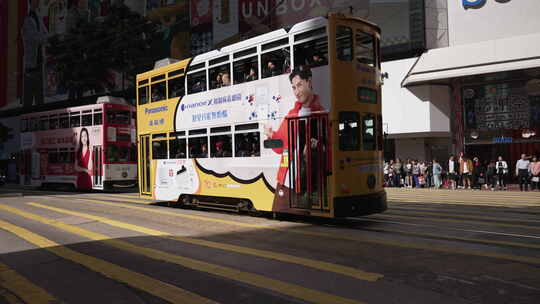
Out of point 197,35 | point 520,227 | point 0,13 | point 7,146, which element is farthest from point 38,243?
point 0,13

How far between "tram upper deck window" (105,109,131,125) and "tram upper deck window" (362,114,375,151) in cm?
1573

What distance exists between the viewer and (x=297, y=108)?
9.22 metres

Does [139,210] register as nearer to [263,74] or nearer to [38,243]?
[38,243]

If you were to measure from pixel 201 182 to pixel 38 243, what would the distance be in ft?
14.6

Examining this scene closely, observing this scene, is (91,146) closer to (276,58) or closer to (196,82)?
(196,82)

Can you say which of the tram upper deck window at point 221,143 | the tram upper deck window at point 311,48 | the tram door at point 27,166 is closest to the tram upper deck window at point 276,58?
the tram upper deck window at point 311,48

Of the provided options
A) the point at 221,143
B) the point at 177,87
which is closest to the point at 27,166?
the point at 177,87

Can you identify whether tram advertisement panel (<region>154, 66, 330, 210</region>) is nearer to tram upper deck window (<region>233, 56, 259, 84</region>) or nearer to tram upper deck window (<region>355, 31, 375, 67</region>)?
tram upper deck window (<region>233, 56, 259, 84</region>)

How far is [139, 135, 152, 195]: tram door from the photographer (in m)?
13.7

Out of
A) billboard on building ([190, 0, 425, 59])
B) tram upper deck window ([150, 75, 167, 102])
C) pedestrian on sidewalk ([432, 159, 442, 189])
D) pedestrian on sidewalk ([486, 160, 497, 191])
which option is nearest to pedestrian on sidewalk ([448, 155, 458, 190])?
pedestrian on sidewalk ([432, 159, 442, 189])

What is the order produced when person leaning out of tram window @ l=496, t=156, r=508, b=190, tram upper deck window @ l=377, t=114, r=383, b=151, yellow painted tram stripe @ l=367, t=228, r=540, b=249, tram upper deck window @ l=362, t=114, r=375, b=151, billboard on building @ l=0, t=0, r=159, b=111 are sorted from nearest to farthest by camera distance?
1. yellow painted tram stripe @ l=367, t=228, r=540, b=249
2. tram upper deck window @ l=362, t=114, r=375, b=151
3. tram upper deck window @ l=377, t=114, r=383, b=151
4. person leaning out of tram window @ l=496, t=156, r=508, b=190
5. billboard on building @ l=0, t=0, r=159, b=111

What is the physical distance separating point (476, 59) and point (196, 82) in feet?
47.0

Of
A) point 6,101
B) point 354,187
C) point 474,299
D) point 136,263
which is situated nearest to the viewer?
point 474,299

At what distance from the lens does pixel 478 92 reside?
72.9 feet
